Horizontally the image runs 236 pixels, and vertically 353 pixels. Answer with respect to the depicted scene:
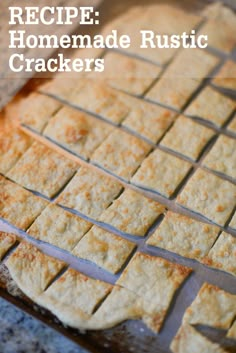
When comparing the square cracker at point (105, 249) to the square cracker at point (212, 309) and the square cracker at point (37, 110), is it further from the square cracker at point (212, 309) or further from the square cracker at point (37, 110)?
the square cracker at point (37, 110)

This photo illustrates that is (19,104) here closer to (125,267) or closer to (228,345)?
(125,267)

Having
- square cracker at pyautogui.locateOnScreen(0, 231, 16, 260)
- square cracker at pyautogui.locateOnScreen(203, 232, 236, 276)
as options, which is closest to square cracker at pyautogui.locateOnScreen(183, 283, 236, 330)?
square cracker at pyautogui.locateOnScreen(203, 232, 236, 276)

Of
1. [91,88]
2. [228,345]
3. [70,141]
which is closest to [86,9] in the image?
[91,88]

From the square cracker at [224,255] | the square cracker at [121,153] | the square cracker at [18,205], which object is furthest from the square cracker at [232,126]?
the square cracker at [18,205]

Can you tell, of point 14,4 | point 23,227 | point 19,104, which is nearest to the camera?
point 23,227

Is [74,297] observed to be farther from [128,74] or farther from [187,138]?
[128,74]
